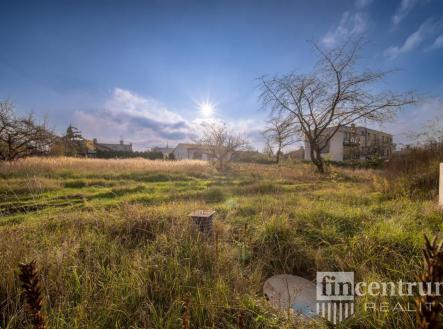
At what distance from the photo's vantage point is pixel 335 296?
6.59 ft

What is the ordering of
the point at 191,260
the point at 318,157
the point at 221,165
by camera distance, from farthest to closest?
the point at 221,165
the point at 318,157
the point at 191,260

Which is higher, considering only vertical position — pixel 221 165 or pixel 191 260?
pixel 221 165

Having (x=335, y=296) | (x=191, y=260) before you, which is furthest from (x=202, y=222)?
(x=335, y=296)

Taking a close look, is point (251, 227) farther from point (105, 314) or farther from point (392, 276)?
point (105, 314)

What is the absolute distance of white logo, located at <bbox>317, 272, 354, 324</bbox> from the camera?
1783 mm

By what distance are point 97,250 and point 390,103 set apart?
14.6 metres

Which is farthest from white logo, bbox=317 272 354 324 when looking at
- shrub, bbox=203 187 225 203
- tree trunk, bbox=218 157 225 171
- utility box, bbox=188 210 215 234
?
tree trunk, bbox=218 157 225 171

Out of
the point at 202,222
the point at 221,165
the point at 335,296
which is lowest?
the point at 335,296

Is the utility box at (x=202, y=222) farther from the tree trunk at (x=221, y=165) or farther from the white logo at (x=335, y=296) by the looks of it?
the tree trunk at (x=221, y=165)

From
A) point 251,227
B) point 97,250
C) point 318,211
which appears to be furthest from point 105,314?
point 318,211

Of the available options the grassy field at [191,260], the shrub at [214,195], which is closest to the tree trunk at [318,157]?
the shrub at [214,195]

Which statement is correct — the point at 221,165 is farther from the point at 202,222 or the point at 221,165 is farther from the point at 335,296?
the point at 335,296

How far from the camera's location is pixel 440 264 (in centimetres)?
48

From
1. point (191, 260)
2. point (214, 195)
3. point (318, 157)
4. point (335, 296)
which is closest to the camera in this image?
point (335, 296)
